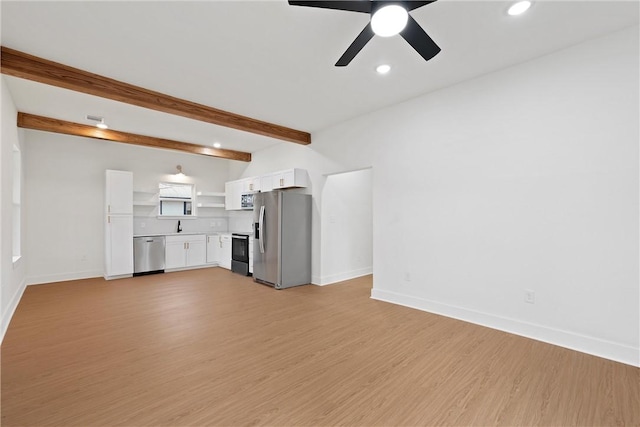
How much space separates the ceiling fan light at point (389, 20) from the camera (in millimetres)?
1868

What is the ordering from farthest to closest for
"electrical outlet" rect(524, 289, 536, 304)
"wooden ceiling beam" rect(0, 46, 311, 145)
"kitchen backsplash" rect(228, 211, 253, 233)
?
"kitchen backsplash" rect(228, 211, 253, 233), "electrical outlet" rect(524, 289, 536, 304), "wooden ceiling beam" rect(0, 46, 311, 145)

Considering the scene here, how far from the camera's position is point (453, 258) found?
12.1 ft

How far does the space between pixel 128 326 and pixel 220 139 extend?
13.2 ft

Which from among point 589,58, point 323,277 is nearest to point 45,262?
point 323,277

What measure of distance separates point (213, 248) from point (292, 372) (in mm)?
5629

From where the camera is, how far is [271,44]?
9.05ft

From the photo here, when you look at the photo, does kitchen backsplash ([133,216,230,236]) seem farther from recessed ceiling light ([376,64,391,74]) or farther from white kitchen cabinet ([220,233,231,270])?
recessed ceiling light ([376,64,391,74])

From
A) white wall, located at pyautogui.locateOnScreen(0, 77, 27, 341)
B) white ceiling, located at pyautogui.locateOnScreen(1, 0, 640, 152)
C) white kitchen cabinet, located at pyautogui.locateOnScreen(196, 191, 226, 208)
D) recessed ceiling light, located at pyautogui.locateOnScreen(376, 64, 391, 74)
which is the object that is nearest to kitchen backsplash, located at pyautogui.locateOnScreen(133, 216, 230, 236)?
white kitchen cabinet, located at pyautogui.locateOnScreen(196, 191, 226, 208)

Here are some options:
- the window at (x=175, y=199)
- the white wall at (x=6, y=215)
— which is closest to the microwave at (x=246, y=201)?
the window at (x=175, y=199)

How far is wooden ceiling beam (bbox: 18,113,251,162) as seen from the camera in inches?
187

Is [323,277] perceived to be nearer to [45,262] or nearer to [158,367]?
[158,367]

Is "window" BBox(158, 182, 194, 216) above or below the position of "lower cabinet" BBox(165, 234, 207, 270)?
above

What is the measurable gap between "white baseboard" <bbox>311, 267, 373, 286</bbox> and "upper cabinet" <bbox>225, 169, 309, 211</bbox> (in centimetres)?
184

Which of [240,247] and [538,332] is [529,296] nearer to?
[538,332]
